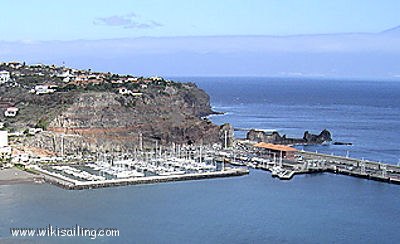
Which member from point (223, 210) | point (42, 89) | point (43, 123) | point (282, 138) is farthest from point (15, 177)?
point (282, 138)

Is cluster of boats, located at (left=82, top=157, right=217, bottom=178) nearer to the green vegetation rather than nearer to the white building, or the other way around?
the white building

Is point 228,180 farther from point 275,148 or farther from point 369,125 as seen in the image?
point 369,125

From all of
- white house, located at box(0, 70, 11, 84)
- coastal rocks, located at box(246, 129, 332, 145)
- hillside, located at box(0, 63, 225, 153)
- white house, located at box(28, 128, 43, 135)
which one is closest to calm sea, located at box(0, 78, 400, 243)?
hillside, located at box(0, 63, 225, 153)

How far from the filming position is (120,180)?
36656mm

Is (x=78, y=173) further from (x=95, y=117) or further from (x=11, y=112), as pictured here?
(x=11, y=112)

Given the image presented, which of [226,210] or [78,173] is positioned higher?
[78,173]

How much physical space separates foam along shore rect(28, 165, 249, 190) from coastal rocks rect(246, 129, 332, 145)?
13834 mm

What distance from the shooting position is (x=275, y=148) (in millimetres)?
45750

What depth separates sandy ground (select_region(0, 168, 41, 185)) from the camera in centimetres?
3591

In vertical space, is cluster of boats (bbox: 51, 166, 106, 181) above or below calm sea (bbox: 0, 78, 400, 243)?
above

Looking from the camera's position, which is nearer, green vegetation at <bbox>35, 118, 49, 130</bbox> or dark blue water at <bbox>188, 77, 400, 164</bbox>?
green vegetation at <bbox>35, 118, 49, 130</bbox>

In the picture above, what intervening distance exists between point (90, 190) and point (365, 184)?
1523 centimetres

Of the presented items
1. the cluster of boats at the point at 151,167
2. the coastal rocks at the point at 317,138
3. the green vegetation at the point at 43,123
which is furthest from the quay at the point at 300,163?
the green vegetation at the point at 43,123

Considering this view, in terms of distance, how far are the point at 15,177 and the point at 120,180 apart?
18.9 feet
